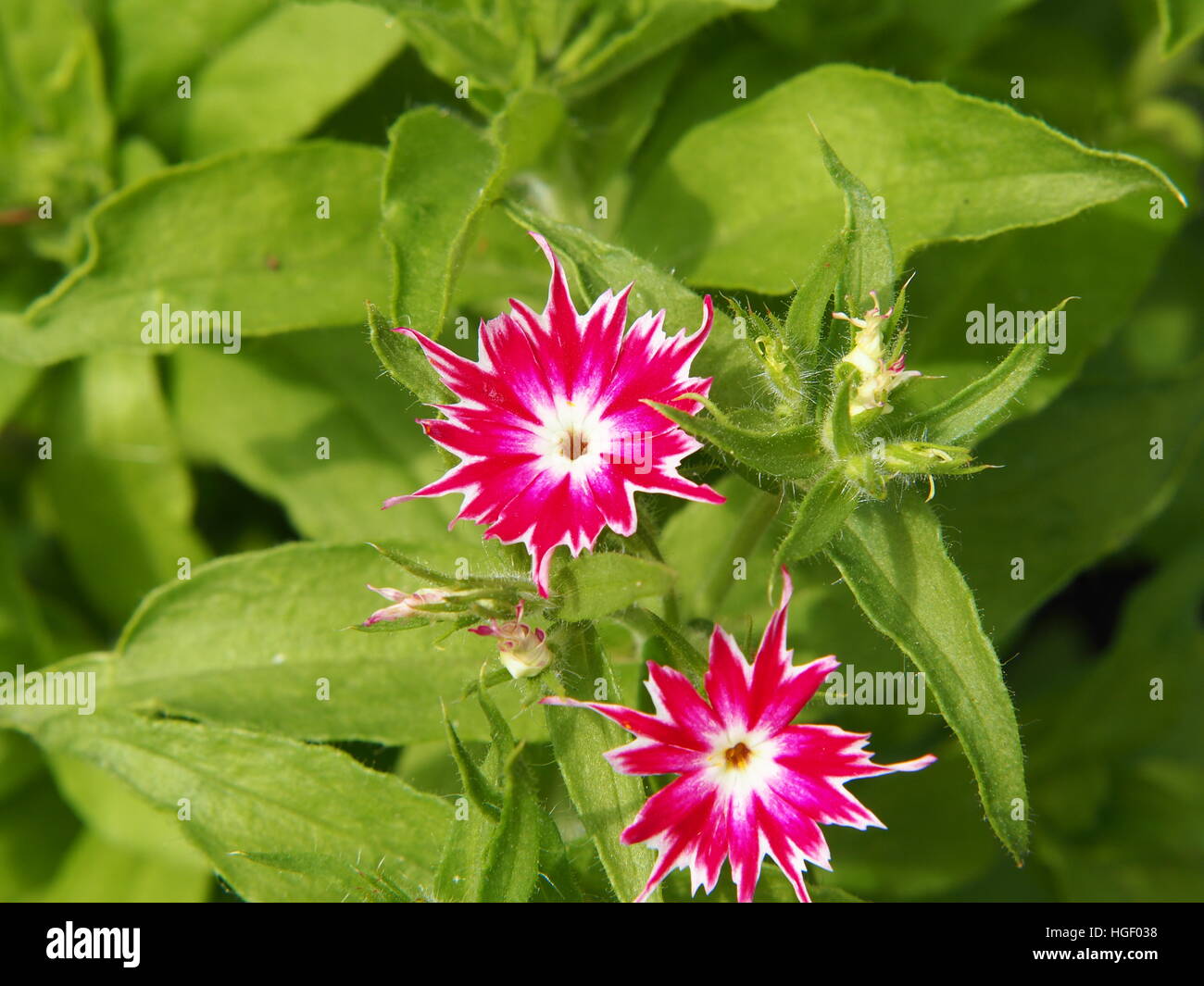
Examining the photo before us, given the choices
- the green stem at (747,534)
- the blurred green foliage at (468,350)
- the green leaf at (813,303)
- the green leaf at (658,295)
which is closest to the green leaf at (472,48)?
the blurred green foliage at (468,350)

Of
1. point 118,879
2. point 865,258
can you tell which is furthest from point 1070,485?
point 118,879

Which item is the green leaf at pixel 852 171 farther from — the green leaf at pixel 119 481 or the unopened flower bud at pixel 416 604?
the green leaf at pixel 119 481

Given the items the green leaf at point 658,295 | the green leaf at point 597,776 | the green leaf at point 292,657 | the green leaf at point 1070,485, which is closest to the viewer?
the green leaf at point 597,776

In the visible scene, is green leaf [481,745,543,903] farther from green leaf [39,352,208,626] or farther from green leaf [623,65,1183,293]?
green leaf [39,352,208,626]

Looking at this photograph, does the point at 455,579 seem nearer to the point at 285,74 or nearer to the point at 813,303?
the point at 813,303

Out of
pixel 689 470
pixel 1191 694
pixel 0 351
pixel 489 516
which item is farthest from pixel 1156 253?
pixel 0 351

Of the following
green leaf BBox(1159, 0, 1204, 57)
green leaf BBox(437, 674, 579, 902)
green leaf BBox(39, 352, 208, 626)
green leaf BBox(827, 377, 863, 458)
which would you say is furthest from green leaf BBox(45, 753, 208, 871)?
green leaf BBox(1159, 0, 1204, 57)
